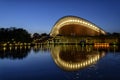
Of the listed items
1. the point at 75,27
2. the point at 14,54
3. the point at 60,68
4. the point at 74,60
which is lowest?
the point at 60,68

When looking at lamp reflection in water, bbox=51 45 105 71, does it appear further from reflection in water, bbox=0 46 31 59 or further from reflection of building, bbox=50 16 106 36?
reflection of building, bbox=50 16 106 36

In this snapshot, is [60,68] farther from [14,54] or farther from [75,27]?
[75,27]

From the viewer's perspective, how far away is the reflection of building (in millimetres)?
83062

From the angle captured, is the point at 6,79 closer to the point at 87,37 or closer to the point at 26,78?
the point at 26,78

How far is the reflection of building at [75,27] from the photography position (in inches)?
3270

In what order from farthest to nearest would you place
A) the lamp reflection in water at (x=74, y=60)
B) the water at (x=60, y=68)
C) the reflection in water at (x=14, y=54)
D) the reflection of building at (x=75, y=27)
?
the reflection of building at (x=75, y=27)
the reflection in water at (x=14, y=54)
the lamp reflection in water at (x=74, y=60)
the water at (x=60, y=68)

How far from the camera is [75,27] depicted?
85.9 m

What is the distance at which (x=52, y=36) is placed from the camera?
89938mm

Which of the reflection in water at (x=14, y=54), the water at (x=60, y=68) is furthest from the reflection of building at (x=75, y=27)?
the water at (x=60, y=68)

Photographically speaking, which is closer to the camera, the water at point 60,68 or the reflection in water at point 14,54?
the water at point 60,68

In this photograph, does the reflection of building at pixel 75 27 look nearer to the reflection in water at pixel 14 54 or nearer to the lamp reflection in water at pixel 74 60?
the reflection in water at pixel 14 54

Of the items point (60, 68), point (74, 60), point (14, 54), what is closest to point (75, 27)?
point (14, 54)

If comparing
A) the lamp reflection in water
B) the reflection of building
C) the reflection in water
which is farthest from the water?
the reflection of building

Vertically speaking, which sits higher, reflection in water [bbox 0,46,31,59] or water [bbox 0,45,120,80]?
reflection in water [bbox 0,46,31,59]
